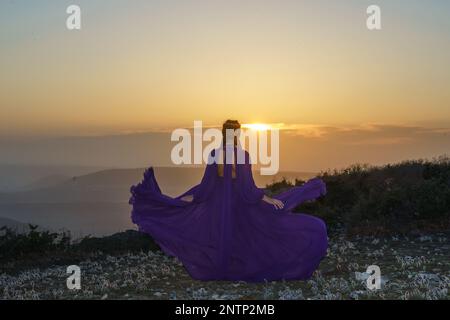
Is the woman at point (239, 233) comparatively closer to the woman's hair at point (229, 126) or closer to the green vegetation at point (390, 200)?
the woman's hair at point (229, 126)

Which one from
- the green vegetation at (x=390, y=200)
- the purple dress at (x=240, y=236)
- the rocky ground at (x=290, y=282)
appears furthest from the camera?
the green vegetation at (x=390, y=200)

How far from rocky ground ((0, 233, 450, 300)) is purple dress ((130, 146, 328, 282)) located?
0.31m

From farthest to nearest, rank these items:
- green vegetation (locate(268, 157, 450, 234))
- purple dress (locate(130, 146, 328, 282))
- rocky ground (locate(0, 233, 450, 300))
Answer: green vegetation (locate(268, 157, 450, 234)) < purple dress (locate(130, 146, 328, 282)) < rocky ground (locate(0, 233, 450, 300))

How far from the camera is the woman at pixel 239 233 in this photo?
11.6 metres

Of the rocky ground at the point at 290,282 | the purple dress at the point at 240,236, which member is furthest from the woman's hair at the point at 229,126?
the rocky ground at the point at 290,282

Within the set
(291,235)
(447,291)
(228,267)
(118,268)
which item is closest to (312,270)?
(291,235)

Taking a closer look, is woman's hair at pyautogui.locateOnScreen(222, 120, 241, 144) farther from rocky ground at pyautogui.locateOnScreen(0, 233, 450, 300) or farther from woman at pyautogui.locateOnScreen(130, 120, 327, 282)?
rocky ground at pyautogui.locateOnScreen(0, 233, 450, 300)

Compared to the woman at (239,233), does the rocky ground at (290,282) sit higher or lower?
lower

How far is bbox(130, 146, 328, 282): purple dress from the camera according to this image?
11.6 metres

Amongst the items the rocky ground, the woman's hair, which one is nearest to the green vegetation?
the rocky ground

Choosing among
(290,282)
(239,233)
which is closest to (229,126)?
(239,233)

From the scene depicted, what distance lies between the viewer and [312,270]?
1166 centimetres

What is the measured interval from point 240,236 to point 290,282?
1.34 m

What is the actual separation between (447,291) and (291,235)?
10.2 ft
